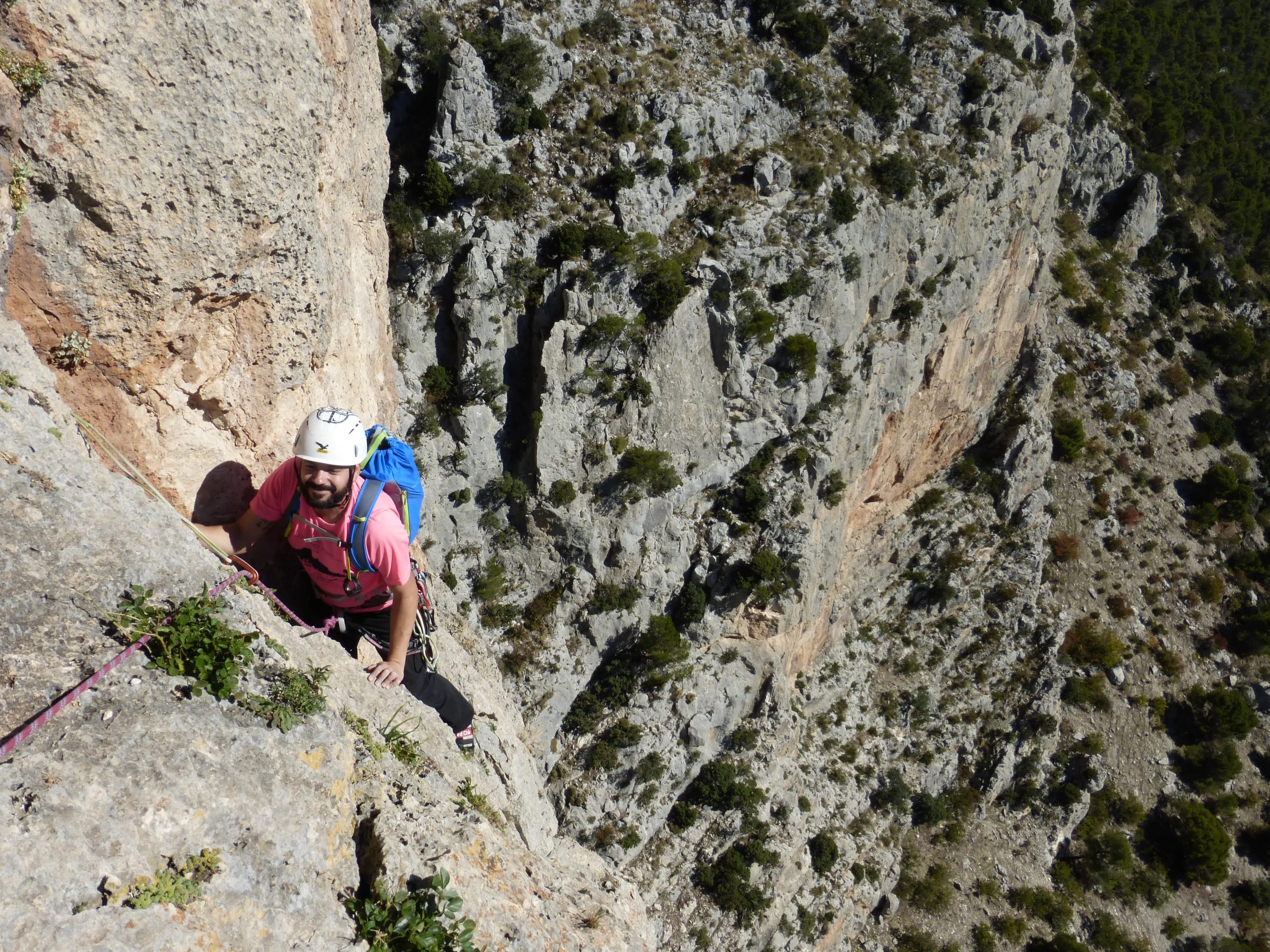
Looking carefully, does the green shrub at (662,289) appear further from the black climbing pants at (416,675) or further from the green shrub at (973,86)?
the green shrub at (973,86)

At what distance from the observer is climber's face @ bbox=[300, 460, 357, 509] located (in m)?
6.36

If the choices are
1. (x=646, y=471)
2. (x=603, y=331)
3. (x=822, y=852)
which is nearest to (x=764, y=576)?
(x=646, y=471)

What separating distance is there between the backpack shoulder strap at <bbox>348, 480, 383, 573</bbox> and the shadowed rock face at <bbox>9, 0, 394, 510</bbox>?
7.25ft

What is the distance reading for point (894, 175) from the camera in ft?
94.8

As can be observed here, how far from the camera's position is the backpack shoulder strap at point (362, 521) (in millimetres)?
6520

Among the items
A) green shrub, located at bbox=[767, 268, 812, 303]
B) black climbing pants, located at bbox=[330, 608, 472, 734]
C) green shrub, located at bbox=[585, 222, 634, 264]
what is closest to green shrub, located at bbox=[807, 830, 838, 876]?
green shrub, located at bbox=[767, 268, 812, 303]

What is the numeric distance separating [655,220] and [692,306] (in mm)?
3435

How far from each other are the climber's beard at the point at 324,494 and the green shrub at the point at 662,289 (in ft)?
59.7

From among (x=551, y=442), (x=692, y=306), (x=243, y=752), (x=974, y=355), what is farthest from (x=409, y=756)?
(x=974, y=355)

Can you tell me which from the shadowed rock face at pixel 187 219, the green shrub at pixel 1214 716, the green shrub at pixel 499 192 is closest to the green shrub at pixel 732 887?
the shadowed rock face at pixel 187 219

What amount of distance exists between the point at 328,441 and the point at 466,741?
5122 mm

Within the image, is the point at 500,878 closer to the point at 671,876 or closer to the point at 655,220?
the point at 655,220

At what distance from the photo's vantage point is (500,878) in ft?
21.0

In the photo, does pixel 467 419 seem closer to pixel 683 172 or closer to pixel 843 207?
pixel 683 172
